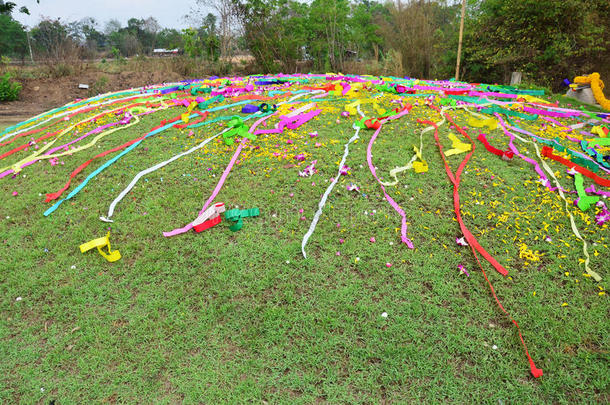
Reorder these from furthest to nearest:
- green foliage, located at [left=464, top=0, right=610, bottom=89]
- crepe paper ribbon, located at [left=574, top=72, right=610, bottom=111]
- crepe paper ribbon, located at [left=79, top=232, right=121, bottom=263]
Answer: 1. green foliage, located at [left=464, top=0, right=610, bottom=89]
2. crepe paper ribbon, located at [left=574, top=72, right=610, bottom=111]
3. crepe paper ribbon, located at [left=79, top=232, right=121, bottom=263]

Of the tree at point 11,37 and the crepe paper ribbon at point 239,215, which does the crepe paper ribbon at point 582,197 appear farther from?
the tree at point 11,37

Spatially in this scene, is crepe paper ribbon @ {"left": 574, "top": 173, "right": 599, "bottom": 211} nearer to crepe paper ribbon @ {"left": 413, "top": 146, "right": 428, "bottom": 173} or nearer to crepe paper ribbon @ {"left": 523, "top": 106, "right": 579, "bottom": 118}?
crepe paper ribbon @ {"left": 413, "top": 146, "right": 428, "bottom": 173}

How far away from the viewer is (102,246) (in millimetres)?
2764

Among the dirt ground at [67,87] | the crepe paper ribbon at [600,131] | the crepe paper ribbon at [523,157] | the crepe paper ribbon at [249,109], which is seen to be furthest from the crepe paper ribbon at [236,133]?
the dirt ground at [67,87]

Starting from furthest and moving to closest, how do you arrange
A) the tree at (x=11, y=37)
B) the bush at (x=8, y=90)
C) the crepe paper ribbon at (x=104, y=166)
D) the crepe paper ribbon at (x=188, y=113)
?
1. the tree at (x=11, y=37)
2. the bush at (x=8, y=90)
3. the crepe paper ribbon at (x=188, y=113)
4. the crepe paper ribbon at (x=104, y=166)

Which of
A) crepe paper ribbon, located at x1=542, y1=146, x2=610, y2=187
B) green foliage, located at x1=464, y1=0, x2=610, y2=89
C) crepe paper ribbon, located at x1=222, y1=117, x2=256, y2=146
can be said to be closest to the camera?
crepe paper ribbon, located at x1=542, y1=146, x2=610, y2=187

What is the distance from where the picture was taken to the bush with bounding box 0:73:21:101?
9.16 meters

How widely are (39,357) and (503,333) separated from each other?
9.31 feet

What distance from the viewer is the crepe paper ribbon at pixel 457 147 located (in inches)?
140

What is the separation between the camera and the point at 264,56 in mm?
11039

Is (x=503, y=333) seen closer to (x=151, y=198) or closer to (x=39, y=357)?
(x=39, y=357)

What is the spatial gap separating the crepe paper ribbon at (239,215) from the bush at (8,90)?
1025 centimetres

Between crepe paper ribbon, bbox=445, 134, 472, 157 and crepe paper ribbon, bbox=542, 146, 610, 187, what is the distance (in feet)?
2.52

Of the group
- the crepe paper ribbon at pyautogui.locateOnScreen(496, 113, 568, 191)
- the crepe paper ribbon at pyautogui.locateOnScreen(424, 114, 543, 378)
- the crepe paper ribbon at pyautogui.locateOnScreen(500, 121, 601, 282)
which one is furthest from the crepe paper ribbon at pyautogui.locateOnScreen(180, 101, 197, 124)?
the crepe paper ribbon at pyautogui.locateOnScreen(500, 121, 601, 282)
